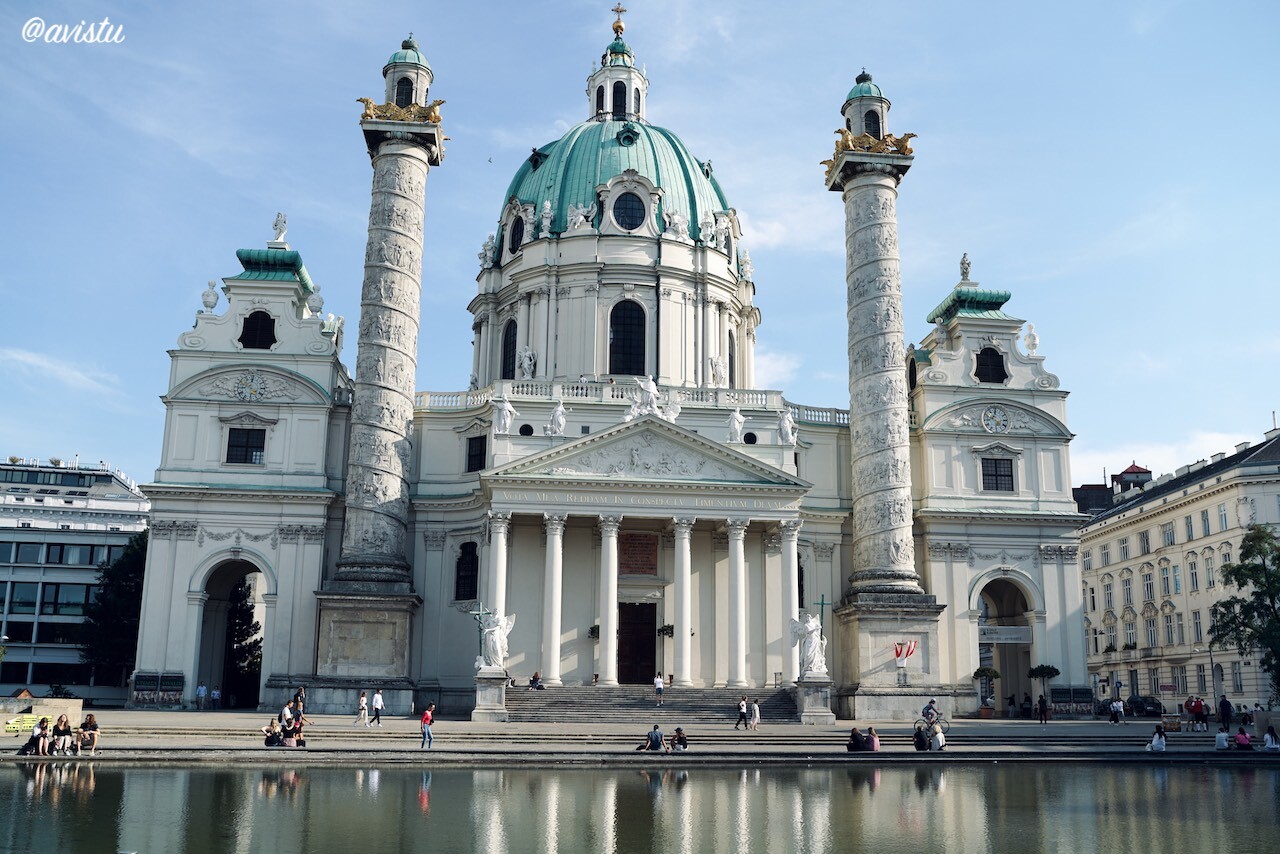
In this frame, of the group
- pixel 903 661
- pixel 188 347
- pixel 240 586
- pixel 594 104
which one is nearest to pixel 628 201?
pixel 594 104

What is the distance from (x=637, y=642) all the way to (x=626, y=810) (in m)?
25.7

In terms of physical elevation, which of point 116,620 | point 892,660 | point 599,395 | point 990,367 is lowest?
→ point 892,660

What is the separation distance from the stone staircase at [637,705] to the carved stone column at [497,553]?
365cm

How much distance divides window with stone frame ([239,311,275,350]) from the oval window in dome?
16083mm

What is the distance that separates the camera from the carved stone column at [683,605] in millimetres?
39719

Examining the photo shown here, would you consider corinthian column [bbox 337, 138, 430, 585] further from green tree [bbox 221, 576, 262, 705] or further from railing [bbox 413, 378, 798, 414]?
green tree [bbox 221, 576, 262, 705]

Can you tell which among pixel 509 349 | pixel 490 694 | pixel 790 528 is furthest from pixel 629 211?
pixel 490 694

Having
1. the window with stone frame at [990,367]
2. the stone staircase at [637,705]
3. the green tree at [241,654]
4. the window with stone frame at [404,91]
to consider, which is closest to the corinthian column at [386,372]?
the window with stone frame at [404,91]

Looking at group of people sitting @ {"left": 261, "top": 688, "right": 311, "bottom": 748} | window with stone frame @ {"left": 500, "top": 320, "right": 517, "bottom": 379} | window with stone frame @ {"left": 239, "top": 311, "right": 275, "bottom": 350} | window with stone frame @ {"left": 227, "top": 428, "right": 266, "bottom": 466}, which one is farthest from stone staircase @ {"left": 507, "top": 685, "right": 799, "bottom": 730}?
window with stone frame @ {"left": 500, "top": 320, "right": 517, "bottom": 379}

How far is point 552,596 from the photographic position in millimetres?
40156

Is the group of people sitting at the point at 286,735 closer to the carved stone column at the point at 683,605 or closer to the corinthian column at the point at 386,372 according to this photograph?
the corinthian column at the point at 386,372

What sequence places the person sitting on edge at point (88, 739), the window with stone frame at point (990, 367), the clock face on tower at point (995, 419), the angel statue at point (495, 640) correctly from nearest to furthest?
the person sitting on edge at point (88, 739) < the angel statue at point (495, 640) < the clock face on tower at point (995, 419) < the window with stone frame at point (990, 367)

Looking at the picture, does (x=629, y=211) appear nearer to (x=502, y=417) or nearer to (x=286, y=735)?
(x=502, y=417)

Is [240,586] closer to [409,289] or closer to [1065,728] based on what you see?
[409,289]
